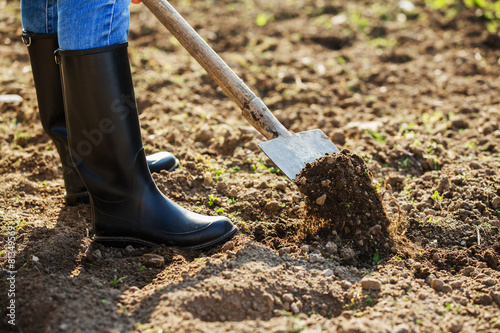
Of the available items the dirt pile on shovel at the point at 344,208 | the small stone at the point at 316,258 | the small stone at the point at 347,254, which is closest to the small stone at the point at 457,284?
the dirt pile on shovel at the point at 344,208

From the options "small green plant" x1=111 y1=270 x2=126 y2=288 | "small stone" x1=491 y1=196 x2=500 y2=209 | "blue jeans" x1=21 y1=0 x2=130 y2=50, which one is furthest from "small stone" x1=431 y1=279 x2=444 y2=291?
"blue jeans" x1=21 y1=0 x2=130 y2=50

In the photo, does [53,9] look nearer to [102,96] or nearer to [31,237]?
[102,96]

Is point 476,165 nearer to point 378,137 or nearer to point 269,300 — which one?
point 378,137

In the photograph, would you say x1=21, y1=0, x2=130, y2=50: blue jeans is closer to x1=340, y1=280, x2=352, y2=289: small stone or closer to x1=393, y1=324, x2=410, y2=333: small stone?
x1=340, y1=280, x2=352, y2=289: small stone

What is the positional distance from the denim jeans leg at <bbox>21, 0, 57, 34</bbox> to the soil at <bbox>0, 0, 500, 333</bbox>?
888 mm

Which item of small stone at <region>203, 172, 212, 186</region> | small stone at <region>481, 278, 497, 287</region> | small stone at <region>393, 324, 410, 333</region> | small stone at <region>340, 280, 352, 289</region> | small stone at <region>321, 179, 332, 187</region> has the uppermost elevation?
small stone at <region>321, 179, 332, 187</region>

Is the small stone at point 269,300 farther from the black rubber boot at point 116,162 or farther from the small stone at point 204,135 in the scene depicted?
the small stone at point 204,135

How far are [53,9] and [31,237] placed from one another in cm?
106

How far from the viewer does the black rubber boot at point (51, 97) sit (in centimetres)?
230

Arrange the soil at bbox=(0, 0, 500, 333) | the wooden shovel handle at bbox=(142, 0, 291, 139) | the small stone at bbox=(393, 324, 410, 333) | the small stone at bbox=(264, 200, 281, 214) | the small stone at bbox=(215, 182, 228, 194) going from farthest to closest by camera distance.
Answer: the small stone at bbox=(215, 182, 228, 194), the small stone at bbox=(264, 200, 281, 214), the wooden shovel handle at bbox=(142, 0, 291, 139), the soil at bbox=(0, 0, 500, 333), the small stone at bbox=(393, 324, 410, 333)

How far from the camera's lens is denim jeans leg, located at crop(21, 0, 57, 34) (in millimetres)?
2223

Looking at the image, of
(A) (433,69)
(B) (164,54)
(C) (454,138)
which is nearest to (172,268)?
(C) (454,138)

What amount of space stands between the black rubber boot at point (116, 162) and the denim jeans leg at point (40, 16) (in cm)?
45

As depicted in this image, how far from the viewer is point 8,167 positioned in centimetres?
289
